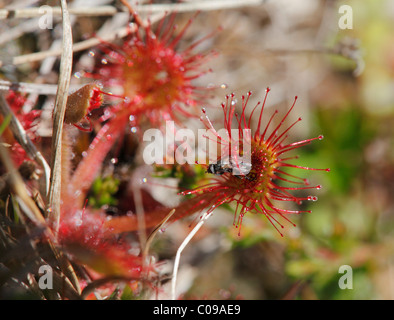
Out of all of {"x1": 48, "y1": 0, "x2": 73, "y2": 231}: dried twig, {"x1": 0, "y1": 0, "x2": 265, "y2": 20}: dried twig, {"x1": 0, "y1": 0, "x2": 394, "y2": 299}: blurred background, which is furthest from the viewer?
{"x1": 0, "y1": 0, "x2": 394, "y2": 299}: blurred background

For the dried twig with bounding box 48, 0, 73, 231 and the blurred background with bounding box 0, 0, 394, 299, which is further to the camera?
the blurred background with bounding box 0, 0, 394, 299

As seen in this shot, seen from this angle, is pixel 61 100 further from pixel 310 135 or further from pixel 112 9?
pixel 310 135

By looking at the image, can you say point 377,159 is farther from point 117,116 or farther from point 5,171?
point 5,171

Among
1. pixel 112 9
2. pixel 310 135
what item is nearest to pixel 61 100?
pixel 112 9

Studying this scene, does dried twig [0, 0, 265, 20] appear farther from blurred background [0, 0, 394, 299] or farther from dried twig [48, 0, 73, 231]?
dried twig [48, 0, 73, 231]

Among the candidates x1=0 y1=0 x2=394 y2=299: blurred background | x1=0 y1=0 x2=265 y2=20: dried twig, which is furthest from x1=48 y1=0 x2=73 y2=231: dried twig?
x1=0 y1=0 x2=394 y2=299: blurred background

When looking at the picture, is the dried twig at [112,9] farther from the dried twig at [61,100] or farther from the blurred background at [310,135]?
the dried twig at [61,100]

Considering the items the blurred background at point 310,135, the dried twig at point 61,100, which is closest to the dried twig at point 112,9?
the blurred background at point 310,135

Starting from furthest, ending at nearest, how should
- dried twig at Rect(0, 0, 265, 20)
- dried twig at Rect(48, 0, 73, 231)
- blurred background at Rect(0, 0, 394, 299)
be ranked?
blurred background at Rect(0, 0, 394, 299), dried twig at Rect(0, 0, 265, 20), dried twig at Rect(48, 0, 73, 231)
